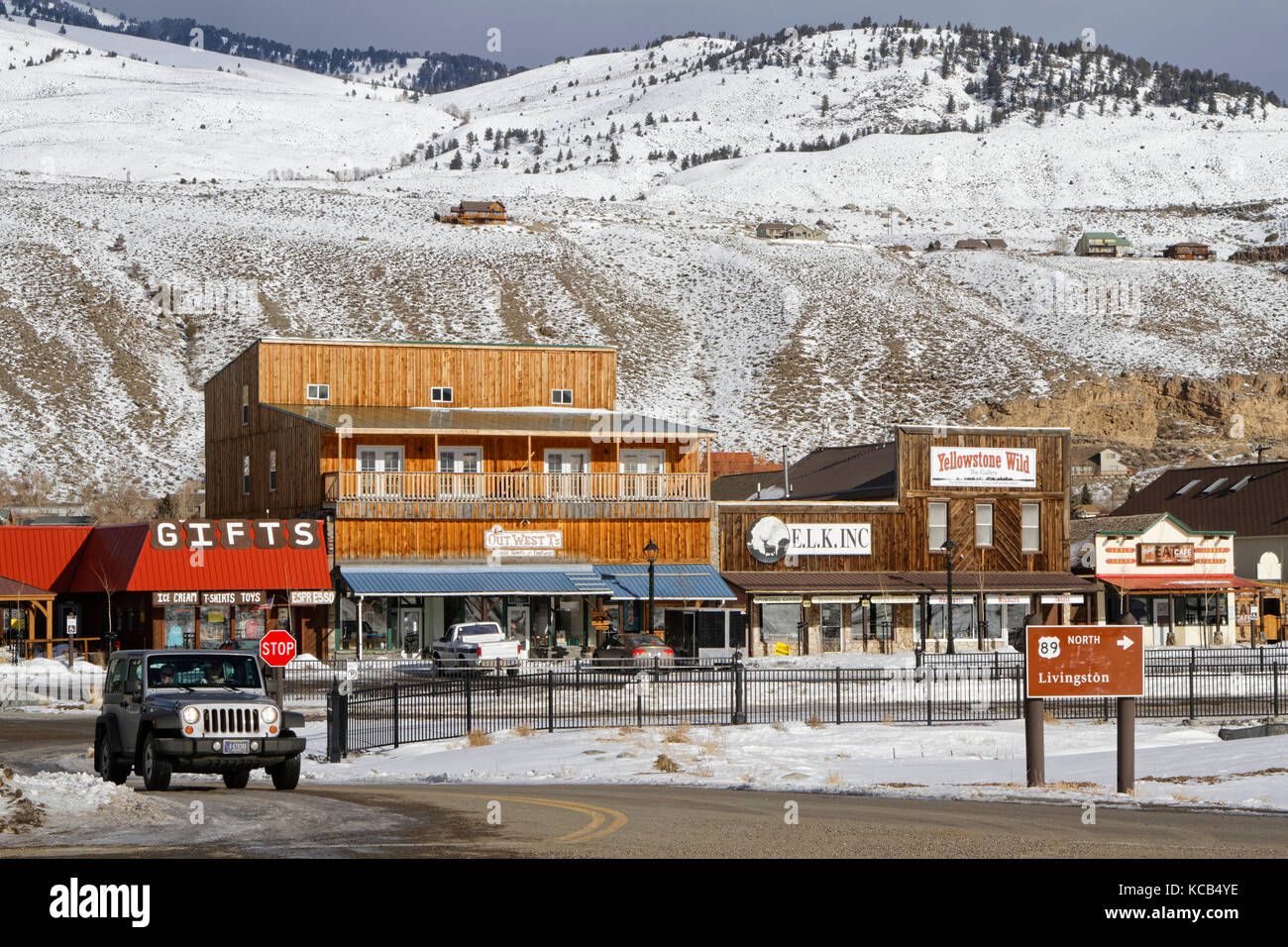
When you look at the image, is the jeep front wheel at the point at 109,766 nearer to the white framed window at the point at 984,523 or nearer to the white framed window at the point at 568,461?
the white framed window at the point at 568,461

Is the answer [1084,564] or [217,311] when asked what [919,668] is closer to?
[1084,564]

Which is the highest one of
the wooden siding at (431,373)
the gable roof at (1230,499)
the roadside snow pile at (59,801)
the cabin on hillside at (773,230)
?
the cabin on hillside at (773,230)

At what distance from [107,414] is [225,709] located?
289 feet

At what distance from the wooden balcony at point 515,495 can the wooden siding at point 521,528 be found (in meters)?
0.26

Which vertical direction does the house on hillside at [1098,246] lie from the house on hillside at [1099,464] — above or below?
above

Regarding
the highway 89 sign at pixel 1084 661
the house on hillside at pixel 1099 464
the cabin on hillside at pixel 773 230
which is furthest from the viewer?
the cabin on hillside at pixel 773 230

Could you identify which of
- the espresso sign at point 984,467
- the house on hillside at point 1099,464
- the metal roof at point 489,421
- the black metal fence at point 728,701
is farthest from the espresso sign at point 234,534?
the house on hillside at point 1099,464

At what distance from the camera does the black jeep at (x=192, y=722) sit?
68.9 ft

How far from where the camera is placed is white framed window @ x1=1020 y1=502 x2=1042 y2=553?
199 ft

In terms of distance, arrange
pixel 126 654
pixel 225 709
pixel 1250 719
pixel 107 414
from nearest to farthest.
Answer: pixel 225 709 < pixel 126 654 < pixel 1250 719 < pixel 107 414

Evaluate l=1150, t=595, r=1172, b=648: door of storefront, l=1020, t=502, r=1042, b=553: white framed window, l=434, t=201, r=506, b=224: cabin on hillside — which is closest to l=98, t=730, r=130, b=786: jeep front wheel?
l=1020, t=502, r=1042, b=553: white framed window

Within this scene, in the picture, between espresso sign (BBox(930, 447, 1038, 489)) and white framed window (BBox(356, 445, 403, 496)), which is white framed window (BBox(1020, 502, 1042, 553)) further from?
white framed window (BBox(356, 445, 403, 496))
